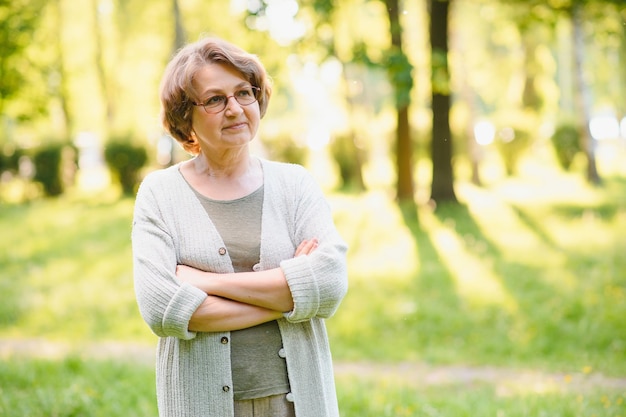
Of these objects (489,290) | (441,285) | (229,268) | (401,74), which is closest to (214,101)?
(229,268)

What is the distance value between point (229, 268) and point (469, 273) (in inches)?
294

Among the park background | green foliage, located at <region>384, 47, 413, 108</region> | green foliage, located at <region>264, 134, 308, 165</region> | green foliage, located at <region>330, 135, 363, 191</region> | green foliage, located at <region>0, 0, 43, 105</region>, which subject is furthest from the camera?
green foliage, located at <region>264, 134, 308, 165</region>

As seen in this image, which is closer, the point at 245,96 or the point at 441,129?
the point at 245,96

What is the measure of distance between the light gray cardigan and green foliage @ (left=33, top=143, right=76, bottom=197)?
18.8 m

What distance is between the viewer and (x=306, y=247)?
263cm

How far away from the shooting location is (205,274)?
8.36 ft

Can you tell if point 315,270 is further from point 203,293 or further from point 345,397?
point 345,397

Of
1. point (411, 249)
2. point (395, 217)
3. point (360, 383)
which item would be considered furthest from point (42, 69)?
point (360, 383)

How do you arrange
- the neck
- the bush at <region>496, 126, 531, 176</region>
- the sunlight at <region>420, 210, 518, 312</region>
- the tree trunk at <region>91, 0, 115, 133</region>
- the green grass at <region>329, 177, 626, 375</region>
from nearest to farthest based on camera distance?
the neck
the green grass at <region>329, 177, 626, 375</region>
the sunlight at <region>420, 210, 518, 312</region>
the bush at <region>496, 126, 531, 176</region>
the tree trunk at <region>91, 0, 115, 133</region>

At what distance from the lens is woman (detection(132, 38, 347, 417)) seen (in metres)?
2.50

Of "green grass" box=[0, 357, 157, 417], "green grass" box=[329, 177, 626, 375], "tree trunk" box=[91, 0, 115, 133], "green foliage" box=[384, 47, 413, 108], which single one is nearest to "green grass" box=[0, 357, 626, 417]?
"green grass" box=[0, 357, 157, 417]

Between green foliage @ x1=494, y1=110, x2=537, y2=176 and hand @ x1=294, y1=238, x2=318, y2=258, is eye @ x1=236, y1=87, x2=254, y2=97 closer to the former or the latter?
hand @ x1=294, y1=238, x2=318, y2=258

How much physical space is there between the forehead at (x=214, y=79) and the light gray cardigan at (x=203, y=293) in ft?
1.16

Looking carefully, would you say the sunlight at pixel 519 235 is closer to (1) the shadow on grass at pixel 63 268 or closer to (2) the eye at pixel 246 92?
(1) the shadow on grass at pixel 63 268
